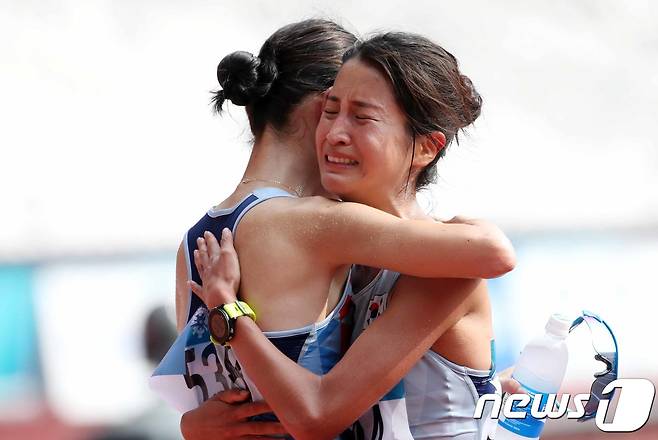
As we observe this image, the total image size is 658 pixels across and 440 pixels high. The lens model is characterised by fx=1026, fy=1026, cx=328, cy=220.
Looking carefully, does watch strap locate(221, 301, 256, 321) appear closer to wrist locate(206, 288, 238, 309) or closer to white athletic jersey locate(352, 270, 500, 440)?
wrist locate(206, 288, 238, 309)

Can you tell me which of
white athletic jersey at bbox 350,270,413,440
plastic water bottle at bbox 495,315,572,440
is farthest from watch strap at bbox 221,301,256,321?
plastic water bottle at bbox 495,315,572,440

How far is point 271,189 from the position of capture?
2.21 m

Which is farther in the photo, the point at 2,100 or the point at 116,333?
the point at 2,100

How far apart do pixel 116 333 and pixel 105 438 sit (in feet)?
1.68

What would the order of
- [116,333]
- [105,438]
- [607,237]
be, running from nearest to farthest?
[105,438] → [116,333] → [607,237]

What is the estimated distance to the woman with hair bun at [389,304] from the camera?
2.02 m

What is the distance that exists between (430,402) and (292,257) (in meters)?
0.42

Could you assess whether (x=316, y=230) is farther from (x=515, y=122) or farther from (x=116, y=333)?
(x=515, y=122)

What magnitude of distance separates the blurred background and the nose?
227 cm

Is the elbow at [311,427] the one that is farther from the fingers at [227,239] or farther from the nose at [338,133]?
the nose at [338,133]

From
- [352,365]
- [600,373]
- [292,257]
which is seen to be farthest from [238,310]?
[600,373]

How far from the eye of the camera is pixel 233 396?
2195mm

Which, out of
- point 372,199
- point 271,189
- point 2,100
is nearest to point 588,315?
point 372,199

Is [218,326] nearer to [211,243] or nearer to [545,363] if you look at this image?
[211,243]
